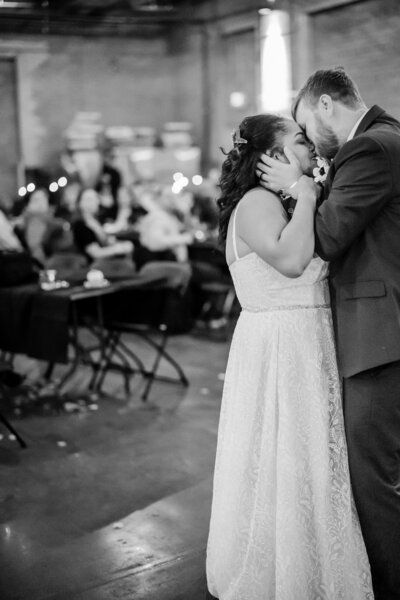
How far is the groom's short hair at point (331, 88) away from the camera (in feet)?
8.04

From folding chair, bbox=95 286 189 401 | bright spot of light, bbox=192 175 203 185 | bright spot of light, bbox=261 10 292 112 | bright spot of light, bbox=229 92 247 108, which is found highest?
bright spot of light, bbox=261 10 292 112

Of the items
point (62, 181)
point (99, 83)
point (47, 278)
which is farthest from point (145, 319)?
point (99, 83)

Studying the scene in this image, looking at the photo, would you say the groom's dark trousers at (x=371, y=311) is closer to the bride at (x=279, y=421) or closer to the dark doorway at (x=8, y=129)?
the bride at (x=279, y=421)

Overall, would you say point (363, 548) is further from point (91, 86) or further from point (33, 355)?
point (91, 86)

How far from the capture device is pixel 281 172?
245cm

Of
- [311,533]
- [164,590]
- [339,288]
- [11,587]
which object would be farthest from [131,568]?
[339,288]

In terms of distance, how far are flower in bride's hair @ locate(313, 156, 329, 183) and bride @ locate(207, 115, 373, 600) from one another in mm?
22

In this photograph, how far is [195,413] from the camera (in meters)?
5.20

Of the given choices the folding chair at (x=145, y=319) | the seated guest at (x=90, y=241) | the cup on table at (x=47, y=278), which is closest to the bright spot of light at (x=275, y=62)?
the seated guest at (x=90, y=241)

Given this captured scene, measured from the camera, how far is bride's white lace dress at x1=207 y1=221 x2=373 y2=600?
8.05 ft

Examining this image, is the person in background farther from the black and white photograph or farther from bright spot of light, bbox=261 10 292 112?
the black and white photograph

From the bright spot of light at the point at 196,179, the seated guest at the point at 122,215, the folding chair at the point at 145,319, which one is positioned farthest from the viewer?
the bright spot of light at the point at 196,179

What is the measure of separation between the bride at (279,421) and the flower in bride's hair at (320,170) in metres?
0.02

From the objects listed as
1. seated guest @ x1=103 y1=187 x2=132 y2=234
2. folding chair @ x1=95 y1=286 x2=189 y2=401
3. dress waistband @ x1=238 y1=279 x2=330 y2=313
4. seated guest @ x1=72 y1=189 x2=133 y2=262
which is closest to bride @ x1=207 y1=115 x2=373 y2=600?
dress waistband @ x1=238 y1=279 x2=330 y2=313
